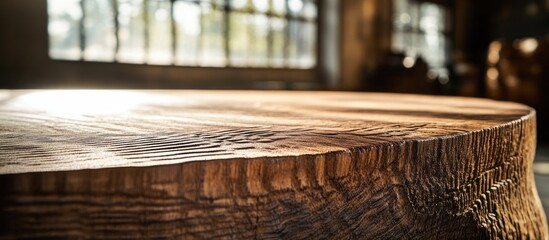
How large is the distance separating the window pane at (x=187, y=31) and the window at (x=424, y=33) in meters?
2.89

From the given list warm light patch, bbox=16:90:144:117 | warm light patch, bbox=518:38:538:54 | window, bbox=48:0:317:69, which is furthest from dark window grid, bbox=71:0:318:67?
warm light patch, bbox=518:38:538:54

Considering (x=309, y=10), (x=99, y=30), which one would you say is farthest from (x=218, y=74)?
(x=309, y=10)

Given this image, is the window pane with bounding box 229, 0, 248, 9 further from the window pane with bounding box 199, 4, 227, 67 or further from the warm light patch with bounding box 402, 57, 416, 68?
the warm light patch with bounding box 402, 57, 416, 68

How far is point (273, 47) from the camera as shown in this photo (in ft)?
16.1

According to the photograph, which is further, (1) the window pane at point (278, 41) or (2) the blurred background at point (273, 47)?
(1) the window pane at point (278, 41)

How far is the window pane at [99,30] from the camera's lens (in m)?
3.38

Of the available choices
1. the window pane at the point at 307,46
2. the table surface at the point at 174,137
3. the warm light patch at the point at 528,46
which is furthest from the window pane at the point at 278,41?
the table surface at the point at 174,137

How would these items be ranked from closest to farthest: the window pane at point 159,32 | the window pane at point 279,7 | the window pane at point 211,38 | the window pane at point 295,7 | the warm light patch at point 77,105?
the warm light patch at point 77,105
the window pane at point 159,32
the window pane at point 211,38
the window pane at point 279,7
the window pane at point 295,7

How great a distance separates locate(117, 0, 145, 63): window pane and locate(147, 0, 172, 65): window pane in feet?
0.26

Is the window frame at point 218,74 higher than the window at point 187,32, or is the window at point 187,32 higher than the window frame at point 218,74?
the window at point 187,32

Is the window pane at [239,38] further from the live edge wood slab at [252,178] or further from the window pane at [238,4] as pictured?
the live edge wood slab at [252,178]

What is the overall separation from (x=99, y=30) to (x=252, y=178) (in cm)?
329

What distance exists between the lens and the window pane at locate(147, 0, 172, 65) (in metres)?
3.81

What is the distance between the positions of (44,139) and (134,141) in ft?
0.35
